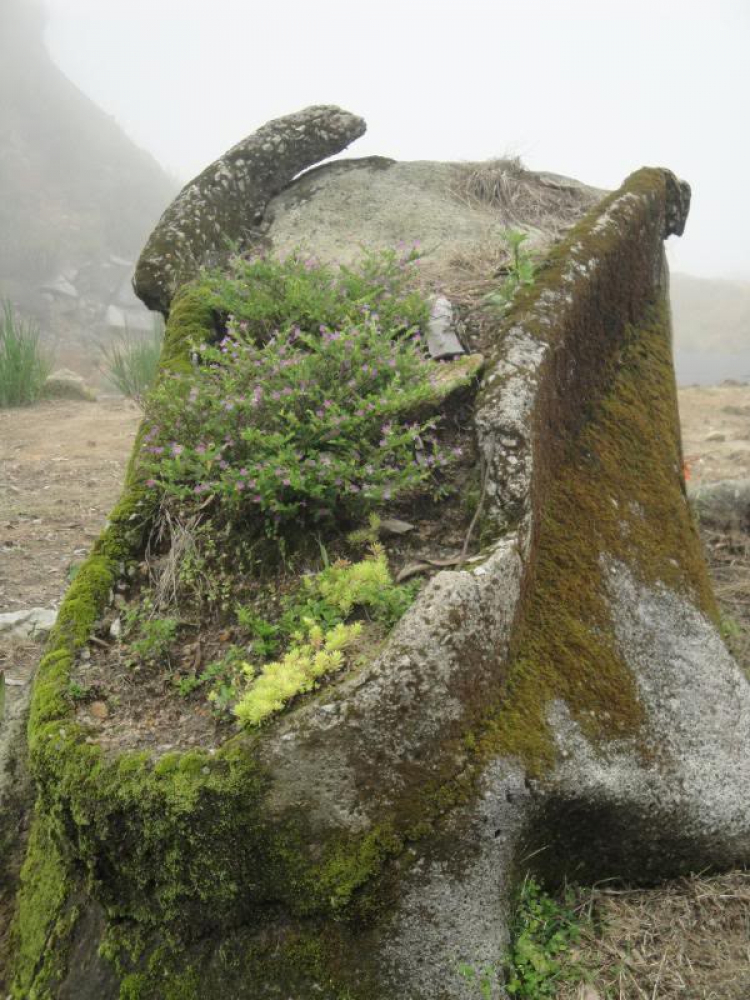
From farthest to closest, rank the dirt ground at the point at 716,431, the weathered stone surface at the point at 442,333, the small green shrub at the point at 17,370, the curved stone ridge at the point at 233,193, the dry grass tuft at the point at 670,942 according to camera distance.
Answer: the small green shrub at the point at 17,370 < the dirt ground at the point at 716,431 < the curved stone ridge at the point at 233,193 < the weathered stone surface at the point at 442,333 < the dry grass tuft at the point at 670,942

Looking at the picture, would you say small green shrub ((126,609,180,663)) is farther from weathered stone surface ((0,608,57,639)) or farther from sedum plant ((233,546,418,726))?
weathered stone surface ((0,608,57,639))

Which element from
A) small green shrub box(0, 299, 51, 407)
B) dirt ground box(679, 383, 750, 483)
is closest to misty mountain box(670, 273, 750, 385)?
dirt ground box(679, 383, 750, 483)

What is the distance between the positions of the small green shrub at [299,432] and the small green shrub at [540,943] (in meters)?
1.48

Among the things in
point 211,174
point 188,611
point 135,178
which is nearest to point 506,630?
point 188,611

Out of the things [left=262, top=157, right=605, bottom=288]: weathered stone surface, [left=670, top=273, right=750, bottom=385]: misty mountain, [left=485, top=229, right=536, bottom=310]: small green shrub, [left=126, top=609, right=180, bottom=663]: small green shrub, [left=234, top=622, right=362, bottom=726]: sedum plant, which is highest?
[left=262, top=157, right=605, bottom=288]: weathered stone surface

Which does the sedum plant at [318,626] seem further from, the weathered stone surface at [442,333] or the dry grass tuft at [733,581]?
the dry grass tuft at [733,581]

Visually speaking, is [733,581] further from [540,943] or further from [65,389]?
[65,389]

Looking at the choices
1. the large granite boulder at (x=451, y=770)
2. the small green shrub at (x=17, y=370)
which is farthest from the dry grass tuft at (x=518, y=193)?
the small green shrub at (x=17, y=370)

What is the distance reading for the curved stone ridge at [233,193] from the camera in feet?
17.1

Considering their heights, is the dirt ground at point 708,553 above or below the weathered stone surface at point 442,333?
below

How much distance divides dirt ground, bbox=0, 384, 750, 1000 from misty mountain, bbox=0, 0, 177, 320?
25114mm

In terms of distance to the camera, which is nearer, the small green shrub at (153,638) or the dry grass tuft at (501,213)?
the small green shrub at (153,638)

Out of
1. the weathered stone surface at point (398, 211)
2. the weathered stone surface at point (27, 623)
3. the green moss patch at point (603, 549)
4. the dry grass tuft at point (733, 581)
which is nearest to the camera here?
the green moss patch at point (603, 549)

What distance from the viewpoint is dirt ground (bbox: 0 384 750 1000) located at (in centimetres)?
229
